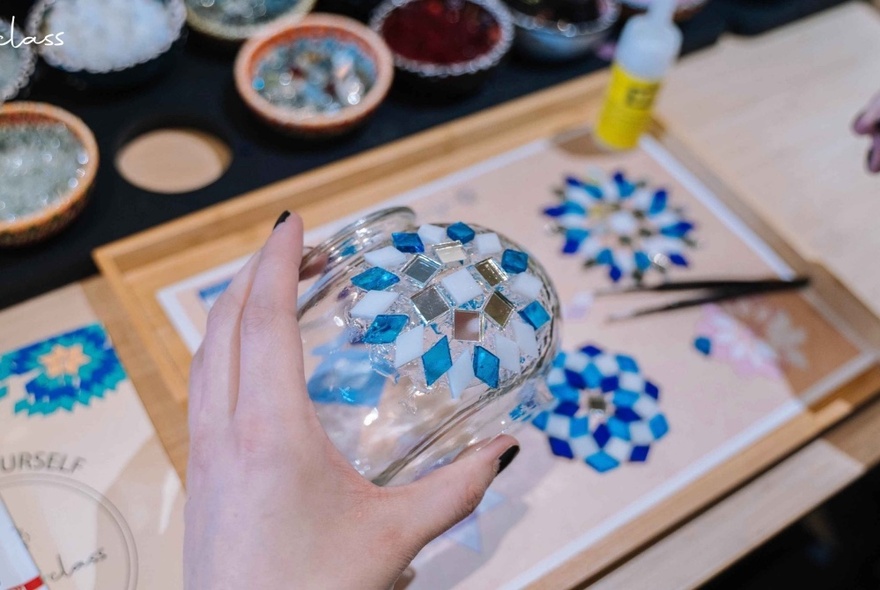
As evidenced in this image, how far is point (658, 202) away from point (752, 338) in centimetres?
23

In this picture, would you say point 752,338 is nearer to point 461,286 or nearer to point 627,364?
point 627,364

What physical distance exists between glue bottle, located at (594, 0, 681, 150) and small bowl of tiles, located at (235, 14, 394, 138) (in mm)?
306

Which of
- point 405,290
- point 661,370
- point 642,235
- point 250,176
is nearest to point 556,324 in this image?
point 405,290

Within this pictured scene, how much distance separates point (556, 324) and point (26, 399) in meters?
0.54

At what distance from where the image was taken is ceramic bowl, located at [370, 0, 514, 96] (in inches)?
42.1

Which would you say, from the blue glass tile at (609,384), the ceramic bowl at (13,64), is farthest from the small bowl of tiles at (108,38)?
the blue glass tile at (609,384)

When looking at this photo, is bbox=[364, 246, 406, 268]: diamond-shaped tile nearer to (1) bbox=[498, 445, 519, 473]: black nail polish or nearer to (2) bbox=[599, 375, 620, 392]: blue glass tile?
(1) bbox=[498, 445, 519, 473]: black nail polish

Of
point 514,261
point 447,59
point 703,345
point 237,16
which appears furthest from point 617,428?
point 237,16

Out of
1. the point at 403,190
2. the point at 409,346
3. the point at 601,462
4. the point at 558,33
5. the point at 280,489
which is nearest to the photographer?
the point at 280,489

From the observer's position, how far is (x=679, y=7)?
1230mm

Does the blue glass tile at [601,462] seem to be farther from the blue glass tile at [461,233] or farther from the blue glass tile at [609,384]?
the blue glass tile at [461,233]

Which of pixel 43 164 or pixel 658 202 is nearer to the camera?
pixel 43 164

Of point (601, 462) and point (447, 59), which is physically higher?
point (447, 59)

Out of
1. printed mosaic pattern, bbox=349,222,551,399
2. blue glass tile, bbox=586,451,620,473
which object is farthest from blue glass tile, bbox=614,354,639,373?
printed mosaic pattern, bbox=349,222,551,399
